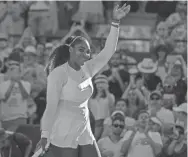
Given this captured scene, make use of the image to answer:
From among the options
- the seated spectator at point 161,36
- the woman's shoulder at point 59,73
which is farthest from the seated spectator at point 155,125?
the woman's shoulder at point 59,73

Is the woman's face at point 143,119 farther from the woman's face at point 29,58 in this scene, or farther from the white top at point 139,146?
the woman's face at point 29,58

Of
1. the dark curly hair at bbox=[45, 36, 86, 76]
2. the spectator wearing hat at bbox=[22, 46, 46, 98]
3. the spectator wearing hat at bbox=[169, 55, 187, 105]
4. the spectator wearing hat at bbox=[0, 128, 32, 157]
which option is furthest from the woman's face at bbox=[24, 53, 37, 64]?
the dark curly hair at bbox=[45, 36, 86, 76]

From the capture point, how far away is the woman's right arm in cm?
447

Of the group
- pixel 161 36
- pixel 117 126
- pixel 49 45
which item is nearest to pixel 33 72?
pixel 49 45

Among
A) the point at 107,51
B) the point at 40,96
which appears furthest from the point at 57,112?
the point at 40,96

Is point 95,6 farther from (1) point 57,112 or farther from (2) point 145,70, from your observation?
(1) point 57,112

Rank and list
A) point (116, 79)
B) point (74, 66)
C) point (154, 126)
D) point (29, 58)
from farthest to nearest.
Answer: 1. point (29, 58)
2. point (116, 79)
3. point (154, 126)
4. point (74, 66)

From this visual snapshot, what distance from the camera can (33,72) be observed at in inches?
401

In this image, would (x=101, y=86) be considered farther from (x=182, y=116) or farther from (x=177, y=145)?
(x=177, y=145)

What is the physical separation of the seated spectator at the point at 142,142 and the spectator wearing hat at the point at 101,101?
1028 millimetres

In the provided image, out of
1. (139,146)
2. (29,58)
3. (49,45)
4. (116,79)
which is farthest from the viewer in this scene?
(49,45)

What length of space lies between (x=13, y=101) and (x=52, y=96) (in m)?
4.69

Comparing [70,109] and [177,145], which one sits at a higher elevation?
[70,109]

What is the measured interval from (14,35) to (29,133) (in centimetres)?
483
